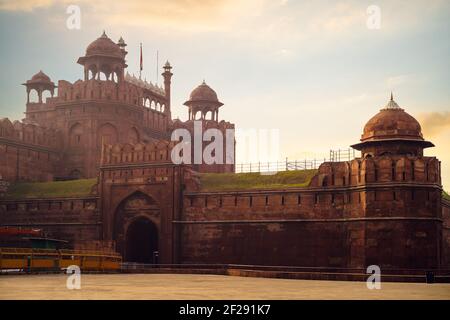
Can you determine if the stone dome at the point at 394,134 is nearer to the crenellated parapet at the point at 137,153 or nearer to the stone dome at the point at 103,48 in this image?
the crenellated parapet at the point at 137,153

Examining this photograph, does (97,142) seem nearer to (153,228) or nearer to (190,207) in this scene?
(153,228)

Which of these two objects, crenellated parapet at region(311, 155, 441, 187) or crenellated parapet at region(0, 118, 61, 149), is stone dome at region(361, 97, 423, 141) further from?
crenellated parapet at region(0, 118, 61, 149)

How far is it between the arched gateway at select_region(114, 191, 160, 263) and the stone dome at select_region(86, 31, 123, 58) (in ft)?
51.0

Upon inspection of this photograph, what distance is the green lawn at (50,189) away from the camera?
1812 inches

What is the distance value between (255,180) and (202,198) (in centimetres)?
336

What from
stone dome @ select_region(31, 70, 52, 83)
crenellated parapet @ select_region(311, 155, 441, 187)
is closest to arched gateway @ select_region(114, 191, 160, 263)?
crenellated parapet @ select_region(311, 155, 441, 187)

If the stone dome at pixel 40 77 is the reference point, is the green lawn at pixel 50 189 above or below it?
below

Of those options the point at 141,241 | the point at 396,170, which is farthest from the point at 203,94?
the point at 396,170

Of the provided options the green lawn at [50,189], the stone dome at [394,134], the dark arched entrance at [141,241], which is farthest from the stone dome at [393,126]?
the green lawn at [50,189]

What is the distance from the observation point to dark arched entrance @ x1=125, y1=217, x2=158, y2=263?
43.7 meters

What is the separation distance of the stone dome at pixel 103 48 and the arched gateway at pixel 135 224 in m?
15.6

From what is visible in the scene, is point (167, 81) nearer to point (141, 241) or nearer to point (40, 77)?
point (40, 77)

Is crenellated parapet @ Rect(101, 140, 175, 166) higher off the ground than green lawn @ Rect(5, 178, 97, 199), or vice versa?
crenellated parapet @ Rect(101, 140, 175, 166)

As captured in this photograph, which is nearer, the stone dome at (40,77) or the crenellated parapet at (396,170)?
the crenellated parapet at (396,170)
